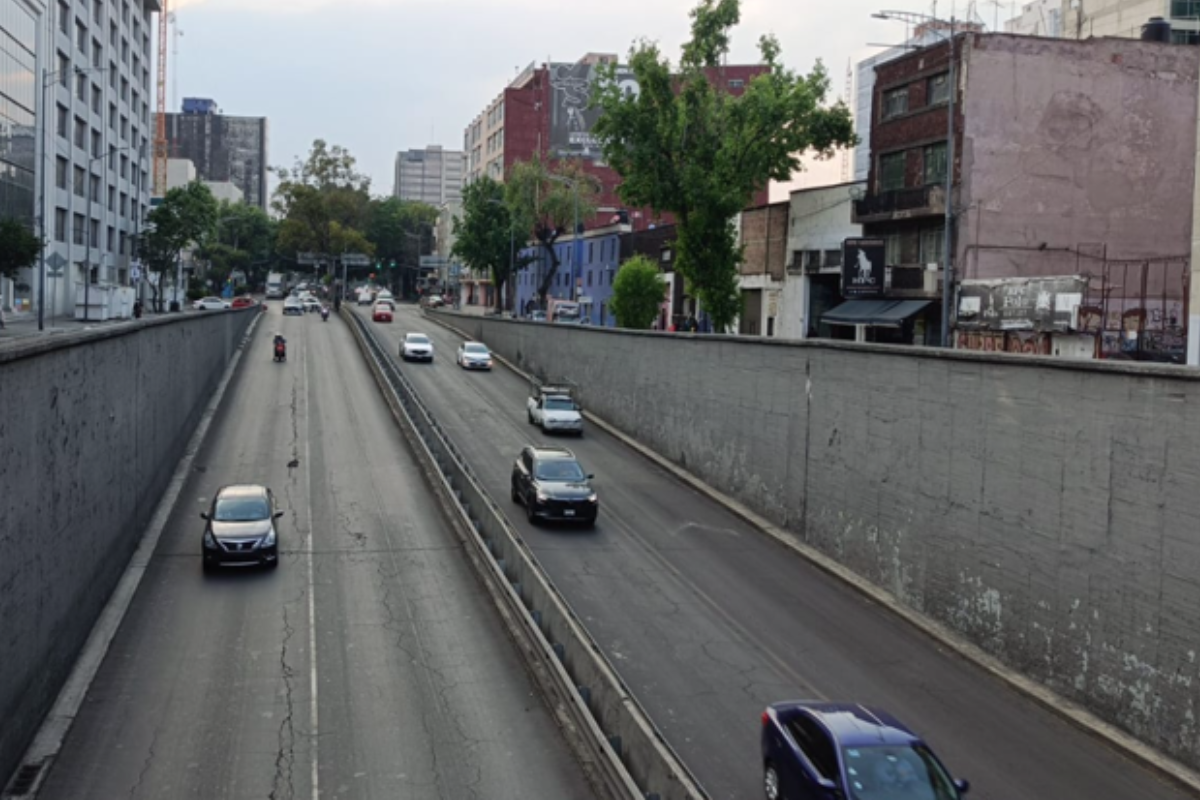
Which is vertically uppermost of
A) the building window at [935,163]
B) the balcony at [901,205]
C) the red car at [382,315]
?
the building window at [935,163]

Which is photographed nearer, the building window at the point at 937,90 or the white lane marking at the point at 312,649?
the white lane marking at the point at 312,649

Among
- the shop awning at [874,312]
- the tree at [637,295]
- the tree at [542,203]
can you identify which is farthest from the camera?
the tree at [542,203]

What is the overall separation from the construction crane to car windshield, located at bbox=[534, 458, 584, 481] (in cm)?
13937

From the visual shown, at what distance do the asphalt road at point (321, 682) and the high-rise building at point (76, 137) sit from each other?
2649cm

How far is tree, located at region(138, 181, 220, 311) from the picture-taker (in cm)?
9856

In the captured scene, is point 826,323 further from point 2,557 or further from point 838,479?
point 2,557

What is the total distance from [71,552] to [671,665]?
10.7m

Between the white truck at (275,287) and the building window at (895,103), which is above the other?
the building window at (895,103)

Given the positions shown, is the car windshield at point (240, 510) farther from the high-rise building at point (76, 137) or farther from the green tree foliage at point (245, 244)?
the green tree foliage at point (245, 244)

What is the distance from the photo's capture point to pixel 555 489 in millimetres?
30078

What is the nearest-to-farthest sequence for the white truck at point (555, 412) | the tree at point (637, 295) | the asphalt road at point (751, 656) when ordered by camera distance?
the asphalt road at point (751, 656) → the white truck at point (555, 412) → the tree at point (637, 295)

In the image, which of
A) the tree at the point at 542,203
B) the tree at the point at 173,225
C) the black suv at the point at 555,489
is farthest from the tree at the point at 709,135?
the tree at the point at 173,225

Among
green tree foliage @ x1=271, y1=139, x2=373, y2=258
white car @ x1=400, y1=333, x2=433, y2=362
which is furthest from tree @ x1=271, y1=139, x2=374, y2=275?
white car @ x1=400, y1=333, x2=433, y2=362

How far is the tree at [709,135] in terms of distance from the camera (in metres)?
57.4
